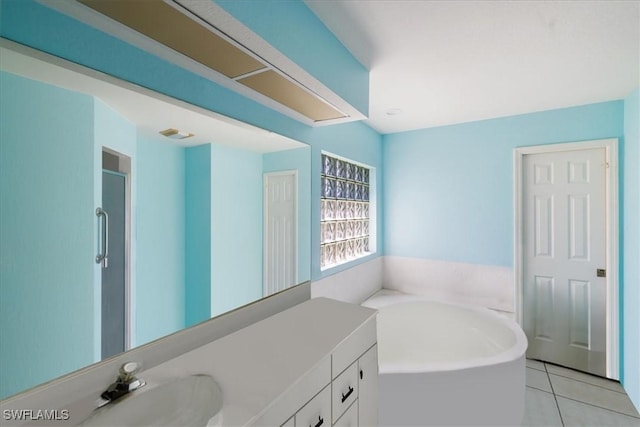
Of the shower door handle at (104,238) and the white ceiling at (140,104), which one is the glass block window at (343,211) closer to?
the white ceiling at (140,104)

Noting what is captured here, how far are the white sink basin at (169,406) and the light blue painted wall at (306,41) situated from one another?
1.11 m

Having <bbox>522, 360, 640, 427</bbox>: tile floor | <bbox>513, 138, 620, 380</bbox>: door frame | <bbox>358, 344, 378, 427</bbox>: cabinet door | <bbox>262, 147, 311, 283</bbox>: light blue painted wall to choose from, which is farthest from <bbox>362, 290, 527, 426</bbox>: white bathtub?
<bbox>513, 138, 620, 380</bbox>: door frame

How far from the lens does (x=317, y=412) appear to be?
0.93m

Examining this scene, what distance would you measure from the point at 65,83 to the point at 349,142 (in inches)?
80.3

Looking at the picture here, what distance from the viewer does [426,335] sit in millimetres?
2520

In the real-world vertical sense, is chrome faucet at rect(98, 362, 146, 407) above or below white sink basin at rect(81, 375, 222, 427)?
above

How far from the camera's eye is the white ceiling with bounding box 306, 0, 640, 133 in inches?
48.7

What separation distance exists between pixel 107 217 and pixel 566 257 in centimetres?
331

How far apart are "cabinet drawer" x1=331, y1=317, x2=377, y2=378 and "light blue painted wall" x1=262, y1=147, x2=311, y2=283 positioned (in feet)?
1.82

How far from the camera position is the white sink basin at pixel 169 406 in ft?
2.26

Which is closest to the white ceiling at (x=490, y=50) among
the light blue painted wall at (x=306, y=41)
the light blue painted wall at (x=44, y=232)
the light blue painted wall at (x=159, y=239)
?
the light blue painted wall at (x=306, y=41)

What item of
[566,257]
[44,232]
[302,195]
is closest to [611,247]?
[566,257]

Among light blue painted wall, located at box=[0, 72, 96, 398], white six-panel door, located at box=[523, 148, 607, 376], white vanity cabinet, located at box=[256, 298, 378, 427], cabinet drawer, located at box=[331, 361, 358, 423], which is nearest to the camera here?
light blue painted wall, located at box=[0, 72, 96, 398]

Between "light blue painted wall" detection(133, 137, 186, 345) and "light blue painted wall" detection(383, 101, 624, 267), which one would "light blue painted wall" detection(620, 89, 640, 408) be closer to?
"light blue painted wall" detection(383, 101, 624, 267)
